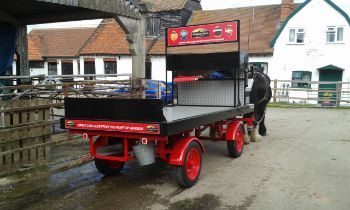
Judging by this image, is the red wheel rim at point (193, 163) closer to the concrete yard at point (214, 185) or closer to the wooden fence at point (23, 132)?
the concrete yard at point (214, 185)

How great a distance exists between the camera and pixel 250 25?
31.2 meters

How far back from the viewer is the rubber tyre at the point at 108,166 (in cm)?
652

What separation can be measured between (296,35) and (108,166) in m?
24.3

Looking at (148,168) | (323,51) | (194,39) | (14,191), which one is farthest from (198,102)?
(323,51)

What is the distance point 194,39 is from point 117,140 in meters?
3.08

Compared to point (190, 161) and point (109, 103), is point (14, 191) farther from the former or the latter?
point (190, 161)

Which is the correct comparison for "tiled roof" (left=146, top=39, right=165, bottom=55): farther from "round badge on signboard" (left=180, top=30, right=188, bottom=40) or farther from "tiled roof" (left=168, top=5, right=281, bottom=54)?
"round badge on signboard" (left=180, top=30, right=188, bottom=40)

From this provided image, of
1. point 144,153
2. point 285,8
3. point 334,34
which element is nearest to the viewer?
point 144,153

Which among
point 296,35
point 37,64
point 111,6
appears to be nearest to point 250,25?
point 296,35

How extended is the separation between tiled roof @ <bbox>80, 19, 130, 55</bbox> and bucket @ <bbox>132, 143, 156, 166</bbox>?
2699 cm

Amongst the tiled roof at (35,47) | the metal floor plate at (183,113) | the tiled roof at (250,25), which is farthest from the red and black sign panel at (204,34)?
the tiled roof at (35,47)

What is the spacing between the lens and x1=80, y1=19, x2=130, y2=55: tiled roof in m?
32.7

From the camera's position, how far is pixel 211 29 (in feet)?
26.5

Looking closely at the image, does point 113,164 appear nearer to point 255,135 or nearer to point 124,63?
point 255,135
